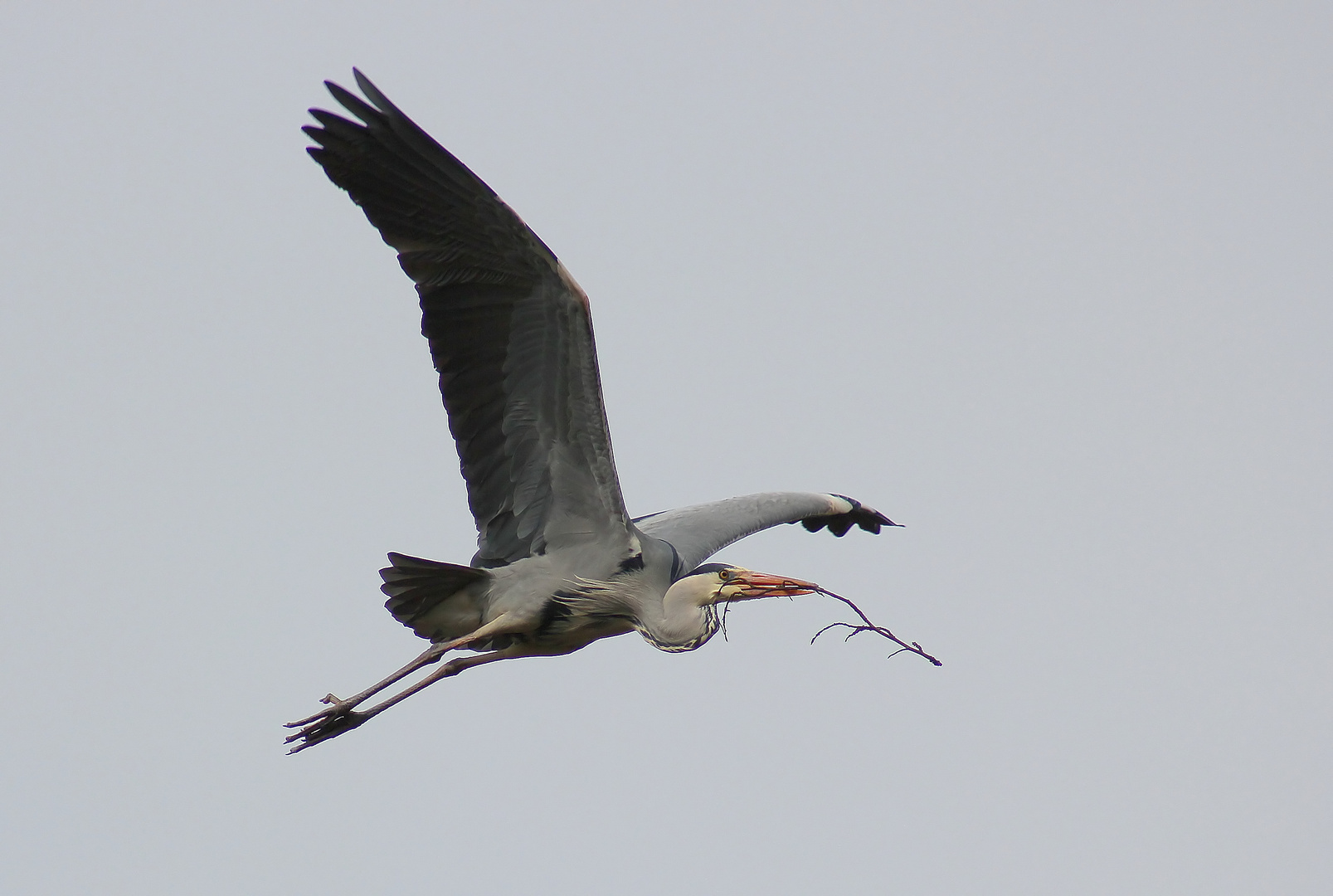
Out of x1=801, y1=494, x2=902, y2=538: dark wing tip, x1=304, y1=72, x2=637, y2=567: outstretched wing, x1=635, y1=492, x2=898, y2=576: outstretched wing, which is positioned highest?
x1=304, y1=72, x2=637, y2=567: outstretched wing

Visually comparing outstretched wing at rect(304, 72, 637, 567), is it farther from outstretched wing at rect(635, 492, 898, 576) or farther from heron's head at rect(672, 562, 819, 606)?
outstretched wing at rect(635, 492, 898, 576)

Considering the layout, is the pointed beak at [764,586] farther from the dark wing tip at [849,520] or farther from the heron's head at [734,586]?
the dark wing tip at [849,520]

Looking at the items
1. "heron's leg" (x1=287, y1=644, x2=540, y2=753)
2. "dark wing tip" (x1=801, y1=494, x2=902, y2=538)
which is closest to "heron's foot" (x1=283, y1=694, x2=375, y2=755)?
"heron's leg" (x1=287, y1=644, x2=540, y2=753)

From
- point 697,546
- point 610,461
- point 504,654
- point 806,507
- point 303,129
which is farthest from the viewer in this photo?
point 806,507

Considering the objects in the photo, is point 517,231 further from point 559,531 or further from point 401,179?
point 559,531

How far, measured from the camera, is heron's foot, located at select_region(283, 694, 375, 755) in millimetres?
6969

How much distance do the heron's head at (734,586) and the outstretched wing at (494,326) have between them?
1.19 ft

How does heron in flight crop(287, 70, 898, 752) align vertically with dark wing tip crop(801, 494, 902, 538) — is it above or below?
above

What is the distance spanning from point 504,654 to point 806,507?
8.88 ft

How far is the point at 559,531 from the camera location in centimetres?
713

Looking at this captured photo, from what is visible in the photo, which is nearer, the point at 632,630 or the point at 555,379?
the point at 555,379

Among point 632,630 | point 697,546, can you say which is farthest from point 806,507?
point 632,630

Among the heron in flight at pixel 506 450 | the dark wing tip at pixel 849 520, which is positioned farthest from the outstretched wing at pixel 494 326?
the dark wing tip at pixel 849 520

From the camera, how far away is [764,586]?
7137mm
